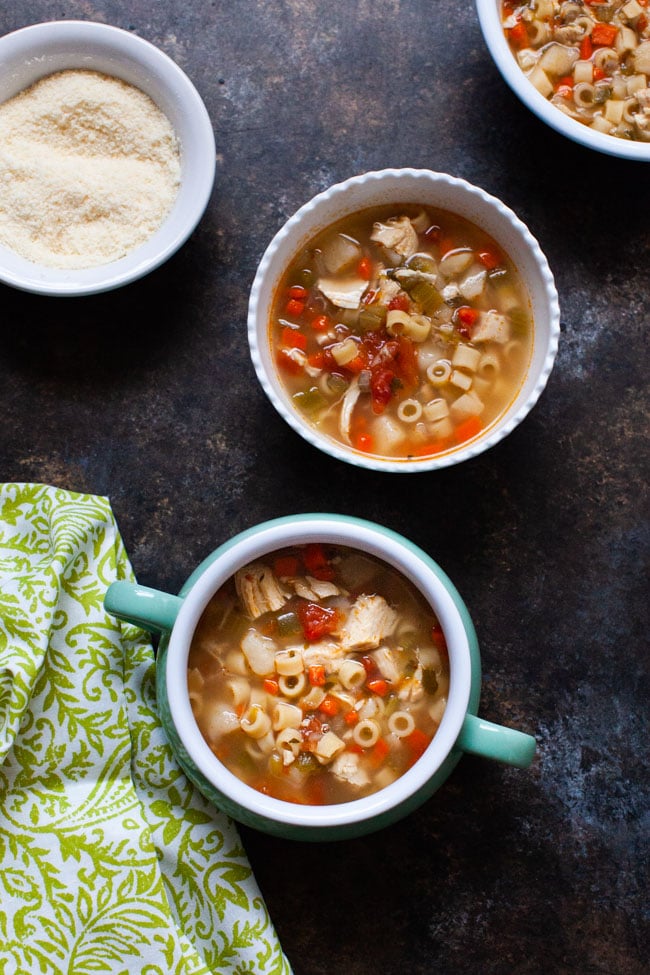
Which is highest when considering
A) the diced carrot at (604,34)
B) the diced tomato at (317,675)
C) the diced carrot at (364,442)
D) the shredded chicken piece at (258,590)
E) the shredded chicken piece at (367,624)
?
the diced carrot at (604,34)

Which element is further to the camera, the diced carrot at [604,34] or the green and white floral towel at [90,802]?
the diced carrot at [604,34]

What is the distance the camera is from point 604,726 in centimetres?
266

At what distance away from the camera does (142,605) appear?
2297 mm

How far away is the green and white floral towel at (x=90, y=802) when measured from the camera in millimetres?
2434

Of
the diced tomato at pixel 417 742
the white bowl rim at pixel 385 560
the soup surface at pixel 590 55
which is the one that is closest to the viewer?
the white bowl rim at pixel 385 560

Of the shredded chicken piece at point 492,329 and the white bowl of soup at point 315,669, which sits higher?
the shredded chicken piece at point 492,329

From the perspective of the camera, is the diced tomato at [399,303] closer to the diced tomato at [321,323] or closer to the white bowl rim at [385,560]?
the diced tomato at [321,323]

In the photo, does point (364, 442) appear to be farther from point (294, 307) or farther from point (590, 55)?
point (590, 55)

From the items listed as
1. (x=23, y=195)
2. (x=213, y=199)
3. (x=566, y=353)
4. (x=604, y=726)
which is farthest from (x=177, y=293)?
(x=604, y=726)

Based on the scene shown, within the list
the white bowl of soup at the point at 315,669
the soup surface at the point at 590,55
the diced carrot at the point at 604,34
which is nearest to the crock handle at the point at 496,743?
the white bowl of soup at the point at 315,669

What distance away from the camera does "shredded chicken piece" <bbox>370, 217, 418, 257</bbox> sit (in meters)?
2.55

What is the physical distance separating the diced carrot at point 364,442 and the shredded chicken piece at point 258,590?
397 mm

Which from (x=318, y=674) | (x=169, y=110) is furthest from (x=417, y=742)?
(x=169, y=110)

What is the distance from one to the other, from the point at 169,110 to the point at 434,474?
3.90 ft
